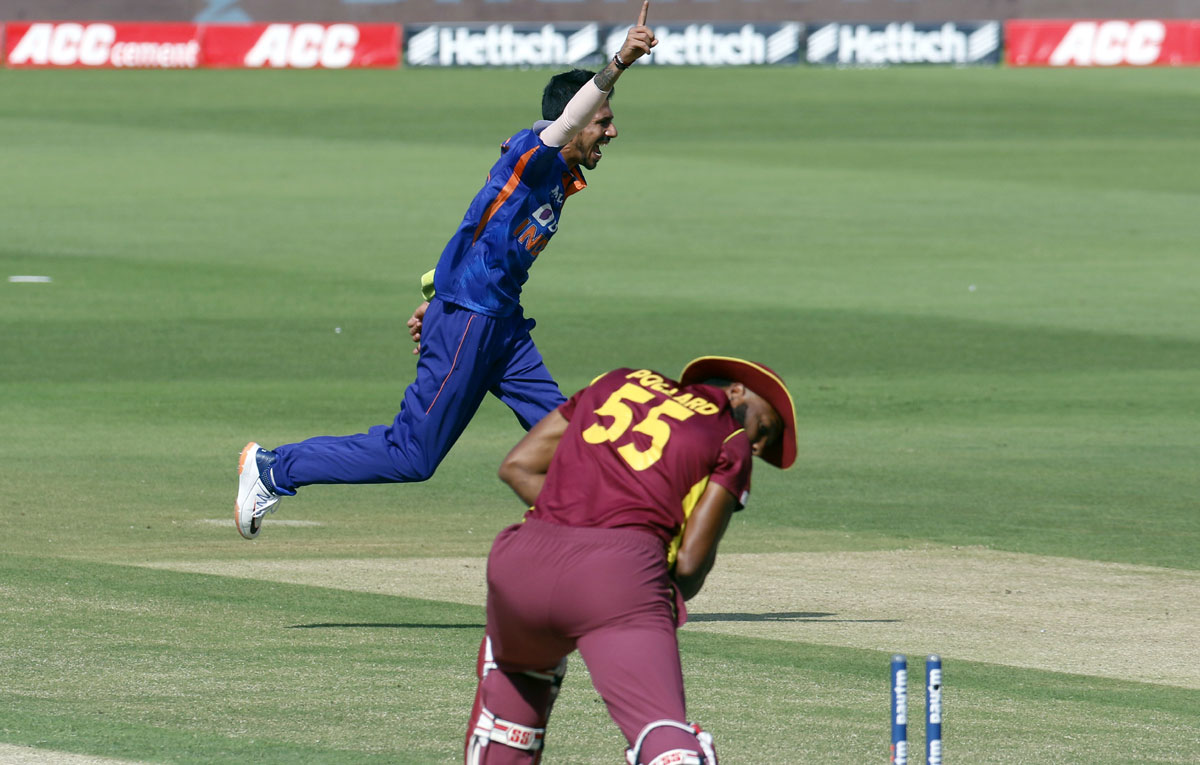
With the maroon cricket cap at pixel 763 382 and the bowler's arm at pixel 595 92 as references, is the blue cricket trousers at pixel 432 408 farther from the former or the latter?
the maroon cricket cap at pixel 763 382

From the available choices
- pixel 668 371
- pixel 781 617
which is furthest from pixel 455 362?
pixel 668 371

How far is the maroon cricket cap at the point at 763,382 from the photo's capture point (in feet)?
18.7

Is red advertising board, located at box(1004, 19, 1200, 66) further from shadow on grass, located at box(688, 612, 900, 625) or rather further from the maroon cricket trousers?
the maroon cricket trousers

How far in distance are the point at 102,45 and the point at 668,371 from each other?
42.2 meters

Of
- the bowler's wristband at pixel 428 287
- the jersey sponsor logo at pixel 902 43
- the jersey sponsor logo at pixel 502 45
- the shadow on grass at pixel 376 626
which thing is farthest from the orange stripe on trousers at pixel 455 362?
the jersey sponsor logo at pixel 902 43

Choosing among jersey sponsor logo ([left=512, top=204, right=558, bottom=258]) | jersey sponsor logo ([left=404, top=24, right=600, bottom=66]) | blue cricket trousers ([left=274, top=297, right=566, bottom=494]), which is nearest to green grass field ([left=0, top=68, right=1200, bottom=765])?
blue cricket trousers ([left=274, top=297, right=566, bottom=494])

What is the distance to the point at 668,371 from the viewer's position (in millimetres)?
17938

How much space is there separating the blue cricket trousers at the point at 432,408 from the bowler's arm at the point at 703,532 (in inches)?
143

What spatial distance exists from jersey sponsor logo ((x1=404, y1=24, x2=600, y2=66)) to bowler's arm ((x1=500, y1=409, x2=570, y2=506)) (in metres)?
51.5

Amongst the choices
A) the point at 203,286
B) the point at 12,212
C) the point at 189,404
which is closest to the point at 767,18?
the point at 12,212

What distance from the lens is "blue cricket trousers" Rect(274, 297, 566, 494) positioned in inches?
363

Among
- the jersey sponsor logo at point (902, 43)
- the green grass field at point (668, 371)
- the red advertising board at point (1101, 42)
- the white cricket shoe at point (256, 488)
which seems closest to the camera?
the green grass field at point (668, 371)

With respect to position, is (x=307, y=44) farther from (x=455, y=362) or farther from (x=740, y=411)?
(x=740, y=411)

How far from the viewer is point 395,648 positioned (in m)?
8.92
